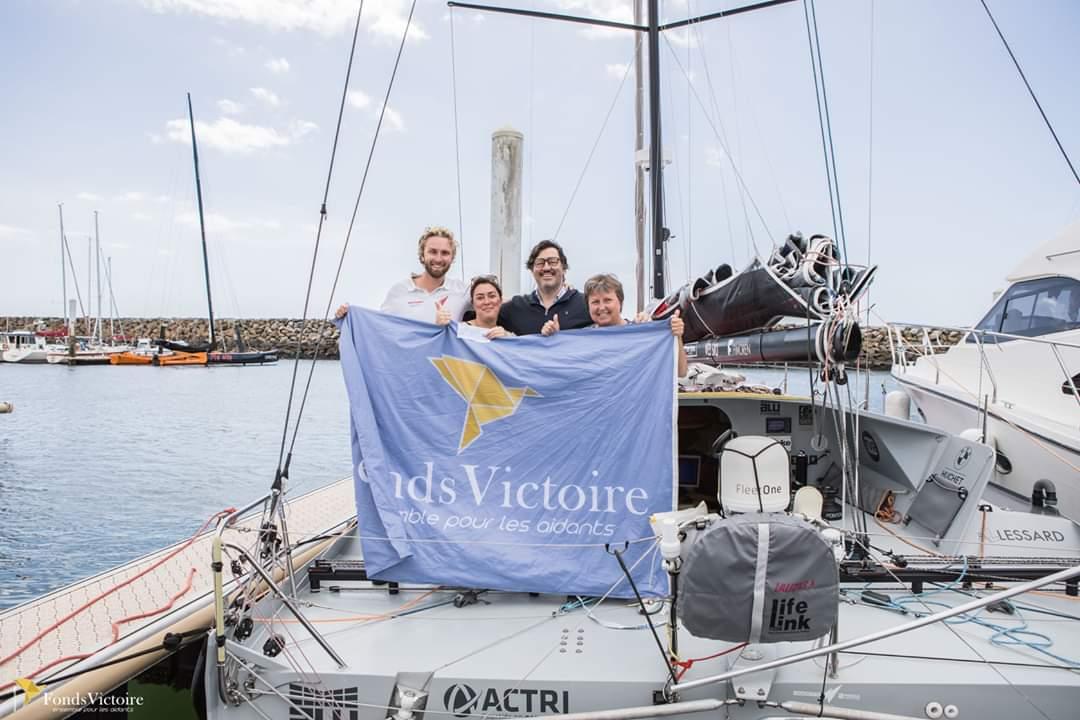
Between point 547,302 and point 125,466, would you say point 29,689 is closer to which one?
point 547,302

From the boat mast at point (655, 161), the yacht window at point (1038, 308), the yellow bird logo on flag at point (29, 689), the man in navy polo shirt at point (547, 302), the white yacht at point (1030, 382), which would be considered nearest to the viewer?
the yellow bird logo on flag at point (29, 689)

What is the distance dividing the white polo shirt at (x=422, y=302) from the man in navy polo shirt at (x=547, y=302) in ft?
1.26

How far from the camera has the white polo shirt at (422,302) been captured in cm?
478

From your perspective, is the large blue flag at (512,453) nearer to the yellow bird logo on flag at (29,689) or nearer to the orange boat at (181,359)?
the yellow bird logo on flag at (29,689)

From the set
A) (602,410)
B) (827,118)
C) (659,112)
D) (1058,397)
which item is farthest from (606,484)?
(1058,397)

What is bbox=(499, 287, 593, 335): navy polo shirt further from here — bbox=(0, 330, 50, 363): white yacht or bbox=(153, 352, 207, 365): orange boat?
bbox=(0, 330, 50, 363): white yacht

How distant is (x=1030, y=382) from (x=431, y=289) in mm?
8036

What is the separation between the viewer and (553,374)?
420 centimetres

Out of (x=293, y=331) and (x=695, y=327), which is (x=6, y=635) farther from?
(x=293, y=331)

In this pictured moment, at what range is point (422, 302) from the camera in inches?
189

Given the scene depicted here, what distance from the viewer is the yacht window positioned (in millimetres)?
8523

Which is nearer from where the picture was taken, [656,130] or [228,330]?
[656,130]

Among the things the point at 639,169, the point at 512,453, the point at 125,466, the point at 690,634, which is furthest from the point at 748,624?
the point at 125,466


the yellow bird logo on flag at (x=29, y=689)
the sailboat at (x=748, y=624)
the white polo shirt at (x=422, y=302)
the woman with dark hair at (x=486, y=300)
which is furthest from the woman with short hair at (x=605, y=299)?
the yellow bird logo on flag at (x=29, y=689)
